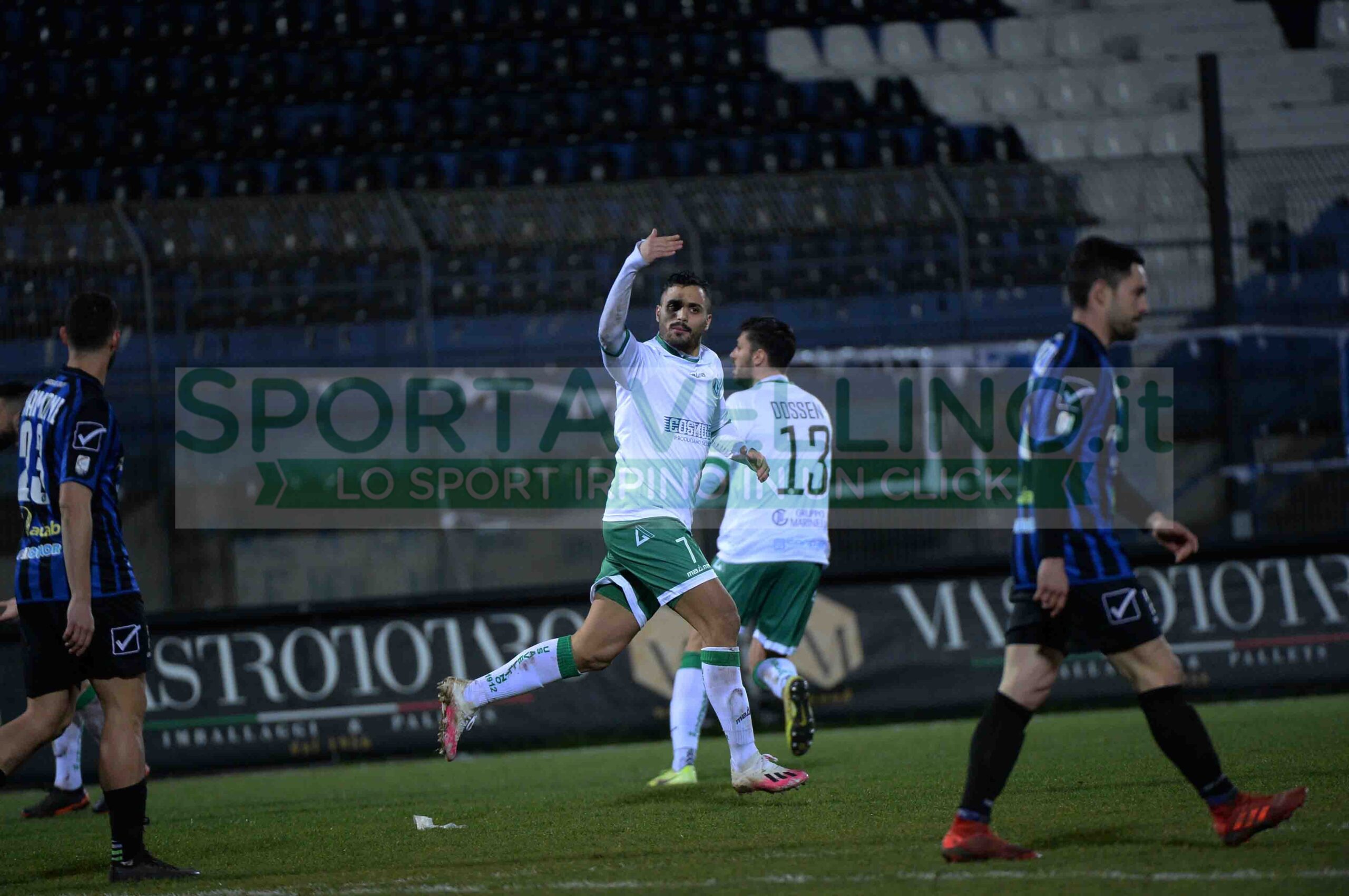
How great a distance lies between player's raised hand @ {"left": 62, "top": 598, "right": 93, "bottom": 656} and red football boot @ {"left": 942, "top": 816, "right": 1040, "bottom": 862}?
9.51 ft

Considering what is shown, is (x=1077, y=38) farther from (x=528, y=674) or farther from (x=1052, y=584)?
(x=1052, y=584)

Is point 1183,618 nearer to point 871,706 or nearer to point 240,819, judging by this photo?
point 871,706

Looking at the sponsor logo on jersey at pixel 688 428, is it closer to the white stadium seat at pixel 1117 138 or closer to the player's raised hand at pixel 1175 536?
the player's raised hand at pixel 1175 536

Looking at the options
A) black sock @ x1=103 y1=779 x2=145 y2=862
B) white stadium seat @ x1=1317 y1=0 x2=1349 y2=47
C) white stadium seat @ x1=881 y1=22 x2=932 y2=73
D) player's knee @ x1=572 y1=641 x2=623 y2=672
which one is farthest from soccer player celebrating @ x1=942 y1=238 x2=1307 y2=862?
white stadium seat @ x1=1317 y1=0 x2=1349 y2=47

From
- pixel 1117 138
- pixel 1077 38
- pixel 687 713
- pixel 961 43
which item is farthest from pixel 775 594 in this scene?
pixel 1077 38

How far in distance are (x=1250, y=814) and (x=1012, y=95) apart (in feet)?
51.6

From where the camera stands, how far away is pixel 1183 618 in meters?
10.9

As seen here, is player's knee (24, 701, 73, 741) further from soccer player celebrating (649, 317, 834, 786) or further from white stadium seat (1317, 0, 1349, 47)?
white stadium seat (1317, 0, 1349, 47)

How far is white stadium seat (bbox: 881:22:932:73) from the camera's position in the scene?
Result: 19609 mm

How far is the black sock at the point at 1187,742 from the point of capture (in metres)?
4.48

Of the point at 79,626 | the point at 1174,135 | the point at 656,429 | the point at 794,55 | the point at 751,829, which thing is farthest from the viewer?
the point at 794,55

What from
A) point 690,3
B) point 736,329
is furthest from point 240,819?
point 690,3

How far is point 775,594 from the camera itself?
24.8 feet

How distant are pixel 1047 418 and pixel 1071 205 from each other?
9.03 meters
